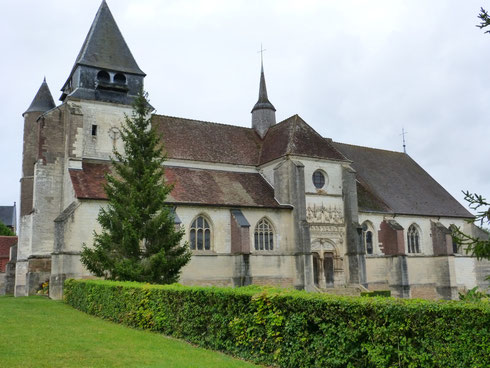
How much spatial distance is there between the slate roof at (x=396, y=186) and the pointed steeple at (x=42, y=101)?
22316 millimetres

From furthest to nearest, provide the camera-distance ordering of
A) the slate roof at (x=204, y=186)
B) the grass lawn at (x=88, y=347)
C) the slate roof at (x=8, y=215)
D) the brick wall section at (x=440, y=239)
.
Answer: the slate roof at (x=8, y=215) → the brick wall section at (x=440, y=239) → the slate roof at (x=204, y=186) → the grass lawn at (x=88, y=347)

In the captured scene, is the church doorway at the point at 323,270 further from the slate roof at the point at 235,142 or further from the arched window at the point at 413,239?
the arched window at the point at 413,239

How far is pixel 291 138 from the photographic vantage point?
107ft

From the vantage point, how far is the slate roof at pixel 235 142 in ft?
106

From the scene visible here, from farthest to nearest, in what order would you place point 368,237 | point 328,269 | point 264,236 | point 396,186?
point 396,186 → point 368,237 → point 328,269 → point 264,236

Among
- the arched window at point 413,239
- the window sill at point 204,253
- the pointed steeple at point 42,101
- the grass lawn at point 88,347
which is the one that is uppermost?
the pointed steeple at point 42,101

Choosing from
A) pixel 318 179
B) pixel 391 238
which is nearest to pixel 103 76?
pixel 318 179

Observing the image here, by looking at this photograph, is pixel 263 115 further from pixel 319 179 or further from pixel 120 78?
pixel 120 78

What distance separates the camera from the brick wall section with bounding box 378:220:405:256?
1340 inches

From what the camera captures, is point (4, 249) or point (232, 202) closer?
point (232, 202)

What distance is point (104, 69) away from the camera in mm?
30391

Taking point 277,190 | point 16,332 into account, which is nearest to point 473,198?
point 16,332

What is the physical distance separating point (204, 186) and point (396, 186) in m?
17.6

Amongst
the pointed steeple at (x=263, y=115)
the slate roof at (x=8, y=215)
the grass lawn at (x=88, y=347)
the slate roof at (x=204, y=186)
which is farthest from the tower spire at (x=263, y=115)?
the slate roof at (x=8, y=215)
